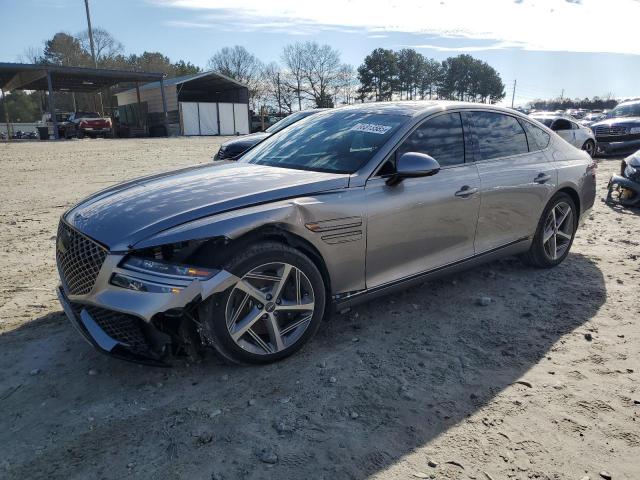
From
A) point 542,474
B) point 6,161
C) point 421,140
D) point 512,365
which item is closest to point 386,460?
point 542,474

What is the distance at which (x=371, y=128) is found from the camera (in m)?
3.79

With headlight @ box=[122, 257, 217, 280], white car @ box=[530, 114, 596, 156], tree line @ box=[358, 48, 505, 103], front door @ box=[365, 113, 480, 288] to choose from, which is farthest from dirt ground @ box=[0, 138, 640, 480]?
tree line @ box=[358, 48, 505, 103]

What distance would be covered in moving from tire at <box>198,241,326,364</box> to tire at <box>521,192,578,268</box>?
2.62m

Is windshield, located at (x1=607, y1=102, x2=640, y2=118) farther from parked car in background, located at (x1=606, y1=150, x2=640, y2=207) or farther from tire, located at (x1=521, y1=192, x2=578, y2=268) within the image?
tire, located at (x1=521, y1=192, x2=578, y2=268)

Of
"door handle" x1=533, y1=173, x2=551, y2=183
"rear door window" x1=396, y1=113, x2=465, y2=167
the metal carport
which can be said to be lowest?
"door handle" x1=533, y1=173, x2=551, y2=183

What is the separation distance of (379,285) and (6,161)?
15.8 metres

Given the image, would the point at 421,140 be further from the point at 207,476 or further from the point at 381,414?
the point at 207,476

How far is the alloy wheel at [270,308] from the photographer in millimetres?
2885

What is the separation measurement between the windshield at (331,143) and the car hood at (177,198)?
190mm

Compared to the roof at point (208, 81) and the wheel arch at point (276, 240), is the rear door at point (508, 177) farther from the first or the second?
the roof at point (208, 81)

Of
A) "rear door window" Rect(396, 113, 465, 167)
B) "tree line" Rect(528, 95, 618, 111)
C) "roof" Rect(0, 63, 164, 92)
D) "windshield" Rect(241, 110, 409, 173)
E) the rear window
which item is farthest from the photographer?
"tree line" Rect(528, 95, 618, 111)

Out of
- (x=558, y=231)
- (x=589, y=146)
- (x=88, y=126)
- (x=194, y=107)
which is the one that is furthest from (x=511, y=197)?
(x=194, y=107)

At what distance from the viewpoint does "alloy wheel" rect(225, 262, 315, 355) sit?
9.46 ft

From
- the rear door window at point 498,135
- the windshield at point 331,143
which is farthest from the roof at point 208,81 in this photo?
the rear door window at point 498,135
